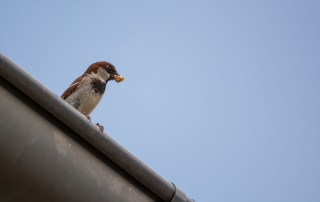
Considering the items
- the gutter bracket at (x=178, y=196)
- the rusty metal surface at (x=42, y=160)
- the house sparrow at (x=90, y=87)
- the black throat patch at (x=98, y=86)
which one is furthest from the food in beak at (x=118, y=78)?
the rusty metal surface at (x=42, y=160)

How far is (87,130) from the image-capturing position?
106cm

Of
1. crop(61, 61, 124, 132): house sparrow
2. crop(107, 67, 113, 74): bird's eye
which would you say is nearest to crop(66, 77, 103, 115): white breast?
crop(61, 61, 124, 132): house sparrow

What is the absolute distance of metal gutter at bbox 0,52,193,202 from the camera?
0.93m

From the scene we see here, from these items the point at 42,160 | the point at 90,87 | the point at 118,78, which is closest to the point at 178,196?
the point at 42,160

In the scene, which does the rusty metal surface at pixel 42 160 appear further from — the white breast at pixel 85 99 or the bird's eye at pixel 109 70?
the bird's eye at pixel 109 70

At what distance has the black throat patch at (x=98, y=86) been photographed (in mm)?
3301

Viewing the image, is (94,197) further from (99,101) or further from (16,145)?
→ (99,101)

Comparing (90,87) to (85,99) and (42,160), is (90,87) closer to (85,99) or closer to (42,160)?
(85,99)

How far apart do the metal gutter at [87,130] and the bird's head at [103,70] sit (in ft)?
8.01

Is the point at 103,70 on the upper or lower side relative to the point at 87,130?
upper

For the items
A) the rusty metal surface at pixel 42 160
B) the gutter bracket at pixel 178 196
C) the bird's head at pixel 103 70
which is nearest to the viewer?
the rusty metal surface at pixel 42 160

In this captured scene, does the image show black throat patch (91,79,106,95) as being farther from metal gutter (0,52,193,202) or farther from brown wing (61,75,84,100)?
metal gutter (0,52,193,202)

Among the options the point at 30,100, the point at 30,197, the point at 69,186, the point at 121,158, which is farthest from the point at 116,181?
the point at 30,100

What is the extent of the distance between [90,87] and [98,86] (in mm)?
117
